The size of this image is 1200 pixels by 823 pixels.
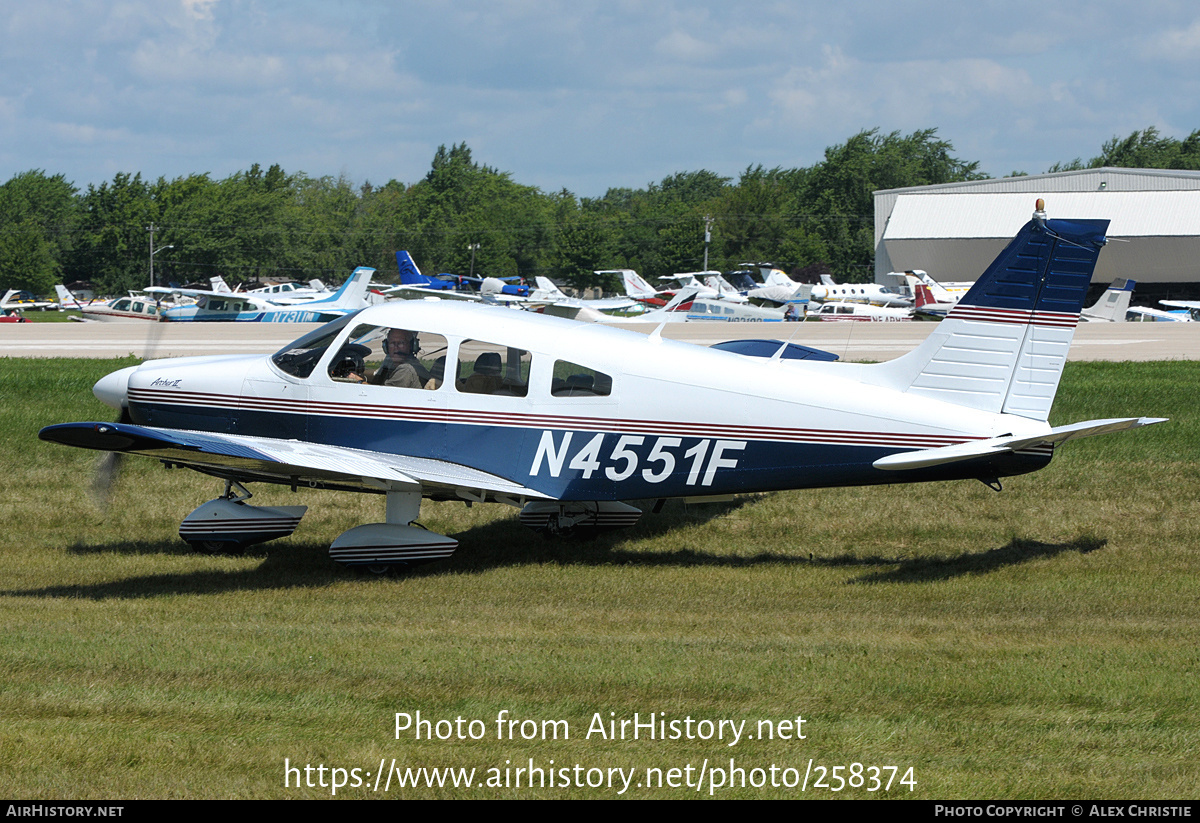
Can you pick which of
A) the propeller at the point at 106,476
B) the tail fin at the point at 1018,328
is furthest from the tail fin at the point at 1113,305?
the propeller at the point at 106,476

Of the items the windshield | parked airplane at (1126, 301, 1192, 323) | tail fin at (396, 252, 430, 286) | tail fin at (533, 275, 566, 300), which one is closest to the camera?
the windshield

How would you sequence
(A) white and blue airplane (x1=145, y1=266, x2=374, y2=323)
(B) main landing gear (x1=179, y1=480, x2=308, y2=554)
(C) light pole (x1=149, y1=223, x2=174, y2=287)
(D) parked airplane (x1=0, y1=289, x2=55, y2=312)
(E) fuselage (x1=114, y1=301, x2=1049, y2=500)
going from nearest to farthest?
(E) fuselage (x1=114, y1=301, x2=1049, y2=500)
(B) main landing gear (x1=179, y1=480, x2=308, y2=554)
(A) white and blue airplane (x1=145, y1=266, x2=374, y2=323)
(D) parked airplane (x1=0, y1=289, x2=55, y2=312)
(C) light pole (x1=149, y1=223, x2=174, y2=287)

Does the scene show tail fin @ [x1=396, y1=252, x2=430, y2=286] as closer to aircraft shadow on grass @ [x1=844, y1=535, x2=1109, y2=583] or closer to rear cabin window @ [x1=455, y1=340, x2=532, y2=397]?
rear cabin window @ [x1=455, y1=340, x2=532, y2=397]

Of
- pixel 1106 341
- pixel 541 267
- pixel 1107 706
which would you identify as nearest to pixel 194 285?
pixel 541 267

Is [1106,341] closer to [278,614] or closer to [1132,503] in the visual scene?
[1132,503]

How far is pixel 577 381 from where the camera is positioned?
9172 millimetres

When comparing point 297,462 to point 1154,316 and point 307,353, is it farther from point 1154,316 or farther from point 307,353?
point 1154,316

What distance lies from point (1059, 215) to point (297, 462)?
73.1 m

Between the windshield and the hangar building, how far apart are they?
67806mm

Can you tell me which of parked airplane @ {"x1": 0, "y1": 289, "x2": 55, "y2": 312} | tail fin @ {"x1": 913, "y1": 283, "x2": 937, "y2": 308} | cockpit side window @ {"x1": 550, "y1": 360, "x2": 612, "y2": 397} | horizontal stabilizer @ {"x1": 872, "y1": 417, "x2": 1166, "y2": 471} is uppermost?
tail fin @ {"x1": 913, "y1": 283, "x2": 937, "y2": 308}

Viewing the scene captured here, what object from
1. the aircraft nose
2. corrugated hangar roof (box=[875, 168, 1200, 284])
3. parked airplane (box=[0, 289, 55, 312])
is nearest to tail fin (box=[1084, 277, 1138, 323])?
corrugated hangar roof (box=[875, 168, 1200, 284])

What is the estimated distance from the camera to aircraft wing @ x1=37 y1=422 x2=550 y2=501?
7.80 m

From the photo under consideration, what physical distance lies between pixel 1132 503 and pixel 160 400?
31.8 feet

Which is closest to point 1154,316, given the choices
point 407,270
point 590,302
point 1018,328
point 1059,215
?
point 1059,215
